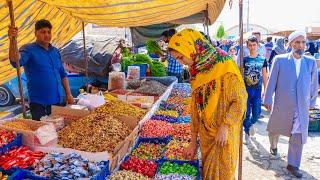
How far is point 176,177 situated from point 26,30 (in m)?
3.49

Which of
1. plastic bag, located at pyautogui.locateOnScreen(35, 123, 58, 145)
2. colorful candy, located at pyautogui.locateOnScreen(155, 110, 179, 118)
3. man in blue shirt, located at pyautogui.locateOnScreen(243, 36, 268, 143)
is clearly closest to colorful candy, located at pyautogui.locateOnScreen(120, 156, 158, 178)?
plastic bag, located at pyautogui.locateOnScreen(35, 123, 58, 145)

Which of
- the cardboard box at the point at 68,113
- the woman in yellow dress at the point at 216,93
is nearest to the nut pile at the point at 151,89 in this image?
the cardboard box at the point at 68,113

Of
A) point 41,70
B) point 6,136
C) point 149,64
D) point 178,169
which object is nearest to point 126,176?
point 178,169

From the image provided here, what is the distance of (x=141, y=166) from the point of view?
2.96 m

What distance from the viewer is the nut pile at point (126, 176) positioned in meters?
2.65

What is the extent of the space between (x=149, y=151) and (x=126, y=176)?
2.53ft

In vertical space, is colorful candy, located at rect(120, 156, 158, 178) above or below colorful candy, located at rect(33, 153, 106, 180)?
below

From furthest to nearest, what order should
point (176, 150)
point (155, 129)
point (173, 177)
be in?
point (155, 129) → point (176, 150) → point (173, 177)

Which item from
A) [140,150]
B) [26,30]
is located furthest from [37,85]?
[140,150]

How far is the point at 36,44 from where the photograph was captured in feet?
14.0

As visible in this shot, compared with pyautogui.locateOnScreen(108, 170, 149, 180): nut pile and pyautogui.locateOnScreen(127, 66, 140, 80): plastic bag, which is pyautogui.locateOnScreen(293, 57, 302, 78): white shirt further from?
pyautogui.locateOnScreen(127, 66, 140, 80): plastic bag

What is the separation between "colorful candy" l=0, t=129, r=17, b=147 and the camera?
2.77 meters

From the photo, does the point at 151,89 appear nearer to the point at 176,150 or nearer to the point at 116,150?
the point at 176,150

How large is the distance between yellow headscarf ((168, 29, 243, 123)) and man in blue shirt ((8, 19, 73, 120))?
2.20 meters
